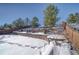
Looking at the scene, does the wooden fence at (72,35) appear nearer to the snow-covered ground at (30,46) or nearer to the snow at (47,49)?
the snow-covered ground at (30,46)

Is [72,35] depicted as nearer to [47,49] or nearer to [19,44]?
[47,49]

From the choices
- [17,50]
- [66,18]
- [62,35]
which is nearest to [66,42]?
[62,35]

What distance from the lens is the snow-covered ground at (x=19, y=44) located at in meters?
1.90

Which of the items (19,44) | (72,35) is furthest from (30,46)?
(72,35)

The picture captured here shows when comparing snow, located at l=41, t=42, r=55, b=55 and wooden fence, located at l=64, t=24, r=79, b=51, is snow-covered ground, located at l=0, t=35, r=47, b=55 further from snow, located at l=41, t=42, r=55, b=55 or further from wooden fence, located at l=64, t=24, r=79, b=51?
wooden fence, located at l=64, t=24, r=79, b=51

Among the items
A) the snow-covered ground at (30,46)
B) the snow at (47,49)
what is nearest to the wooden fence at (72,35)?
the snow-covered ground at (30,46)

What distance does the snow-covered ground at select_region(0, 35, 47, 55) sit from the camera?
1.90 metres

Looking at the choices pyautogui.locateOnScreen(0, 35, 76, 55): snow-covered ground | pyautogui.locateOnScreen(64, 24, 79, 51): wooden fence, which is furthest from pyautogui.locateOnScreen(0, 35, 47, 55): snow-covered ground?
pyautogui.locateOnScreen(64, 24, 79, 51): wooden fence

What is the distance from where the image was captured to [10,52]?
1895 mm

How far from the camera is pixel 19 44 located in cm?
192

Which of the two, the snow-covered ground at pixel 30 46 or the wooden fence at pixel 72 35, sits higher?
the wooden fence at pixel 72 35

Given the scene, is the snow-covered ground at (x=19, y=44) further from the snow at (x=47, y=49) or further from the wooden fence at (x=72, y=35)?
the wooden fence at (x=72, y=35)

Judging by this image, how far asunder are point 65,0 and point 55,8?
0.38 feet

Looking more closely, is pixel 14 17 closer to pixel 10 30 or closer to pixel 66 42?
pixel 10 30
